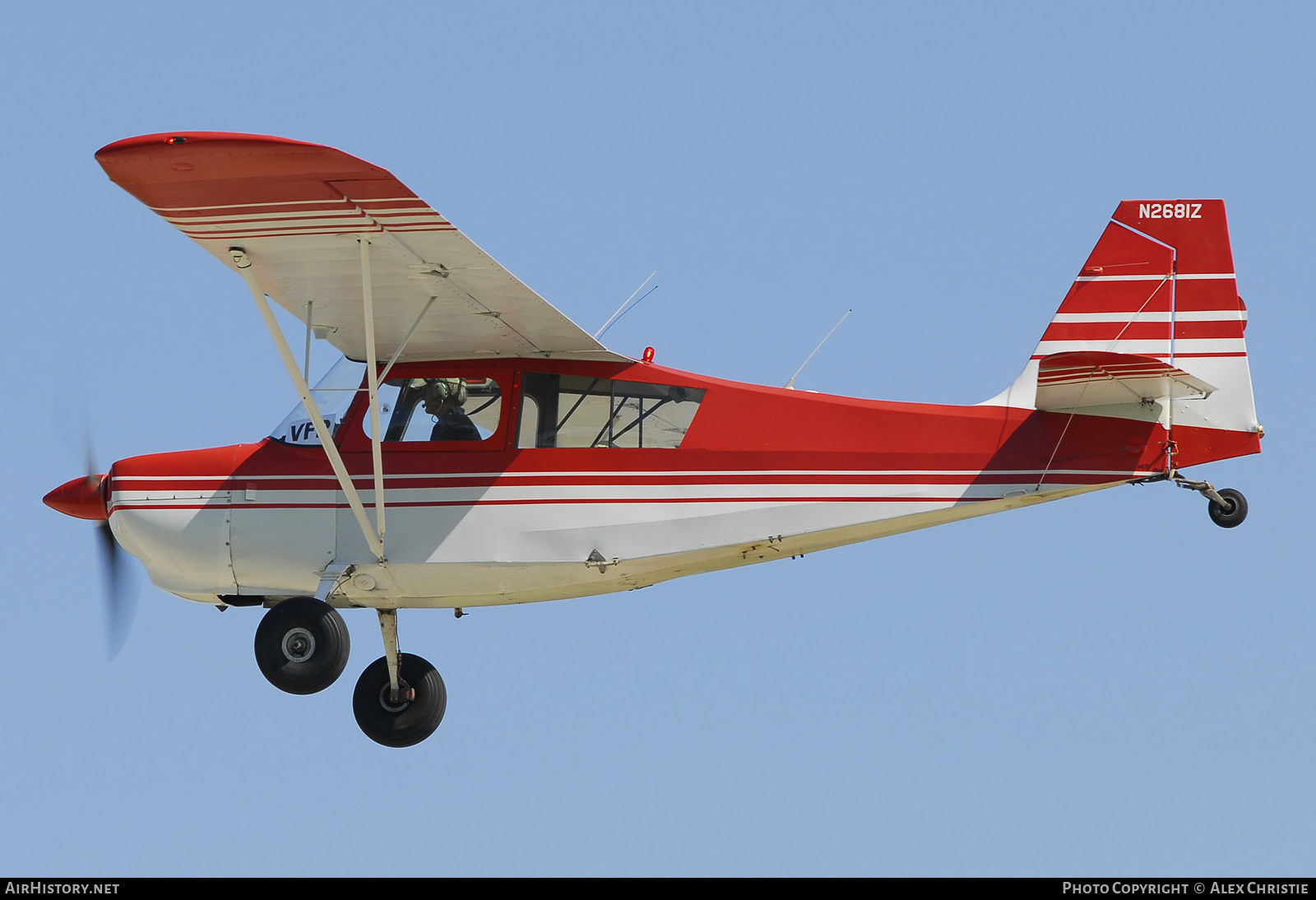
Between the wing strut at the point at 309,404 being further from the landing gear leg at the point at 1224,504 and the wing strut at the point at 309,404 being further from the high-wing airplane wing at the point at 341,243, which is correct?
the landing gear leg at the point at 1224,504

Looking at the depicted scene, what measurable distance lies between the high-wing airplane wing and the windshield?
23cm

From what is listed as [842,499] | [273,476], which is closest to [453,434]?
[273,476]

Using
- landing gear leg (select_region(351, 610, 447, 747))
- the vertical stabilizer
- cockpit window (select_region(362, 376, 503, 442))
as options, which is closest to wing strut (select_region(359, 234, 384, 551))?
cockpit window (select_region(362, 376, 503, 442))

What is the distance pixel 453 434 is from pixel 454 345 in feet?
2.10

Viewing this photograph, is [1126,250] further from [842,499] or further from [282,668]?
[282,668]

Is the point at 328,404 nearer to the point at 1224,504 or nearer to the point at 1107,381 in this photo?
the point at 1107,381

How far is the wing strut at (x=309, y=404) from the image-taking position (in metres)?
10.3

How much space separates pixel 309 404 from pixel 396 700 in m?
2.52

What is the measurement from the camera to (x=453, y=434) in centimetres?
1146

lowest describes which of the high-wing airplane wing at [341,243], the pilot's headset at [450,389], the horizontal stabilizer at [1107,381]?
the horizontal stabilizer at [1107,381]

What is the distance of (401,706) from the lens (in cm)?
1209

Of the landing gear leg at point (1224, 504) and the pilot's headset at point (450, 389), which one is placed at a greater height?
the pilot's headset at point (450, 389)

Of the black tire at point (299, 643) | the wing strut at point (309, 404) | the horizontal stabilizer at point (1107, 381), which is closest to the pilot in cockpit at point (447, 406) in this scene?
the wing strut at point (309, 404)

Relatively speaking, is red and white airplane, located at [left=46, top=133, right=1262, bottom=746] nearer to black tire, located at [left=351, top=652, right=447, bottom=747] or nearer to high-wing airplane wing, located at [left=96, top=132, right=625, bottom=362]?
high-wing airplane wing, located at [left=96, top=132, right=625, bottom=362]
